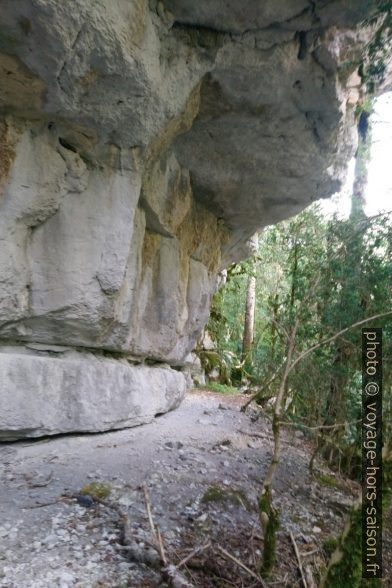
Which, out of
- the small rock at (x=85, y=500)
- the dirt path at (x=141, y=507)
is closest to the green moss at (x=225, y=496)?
the dirt path at (x=141, y=507)

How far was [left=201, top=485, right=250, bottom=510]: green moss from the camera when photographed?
4.84 m

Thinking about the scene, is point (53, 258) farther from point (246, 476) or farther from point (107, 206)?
point (246, 476)

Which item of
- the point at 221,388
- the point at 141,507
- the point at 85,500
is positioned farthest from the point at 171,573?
the point at 221,388

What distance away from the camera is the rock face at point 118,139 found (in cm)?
447

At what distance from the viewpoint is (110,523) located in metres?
3.82

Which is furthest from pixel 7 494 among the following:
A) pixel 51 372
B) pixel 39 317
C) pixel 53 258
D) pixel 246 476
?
pixel 246 476

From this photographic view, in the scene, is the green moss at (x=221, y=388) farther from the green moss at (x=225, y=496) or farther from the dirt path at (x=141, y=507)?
the green moss at (x=225, y=496)

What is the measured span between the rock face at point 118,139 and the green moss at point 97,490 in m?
1.11

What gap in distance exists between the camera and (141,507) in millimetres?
4238

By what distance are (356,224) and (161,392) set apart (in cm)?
441

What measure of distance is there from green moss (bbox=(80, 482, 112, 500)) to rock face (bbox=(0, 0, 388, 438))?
111 centimetres

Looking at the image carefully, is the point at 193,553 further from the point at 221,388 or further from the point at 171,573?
the point at 221,388

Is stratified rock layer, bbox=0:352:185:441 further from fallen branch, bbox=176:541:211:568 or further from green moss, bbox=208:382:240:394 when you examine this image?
green moss, bbox=208:382:240:394

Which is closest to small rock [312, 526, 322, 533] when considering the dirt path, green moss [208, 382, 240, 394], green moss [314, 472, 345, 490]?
the dirt path
